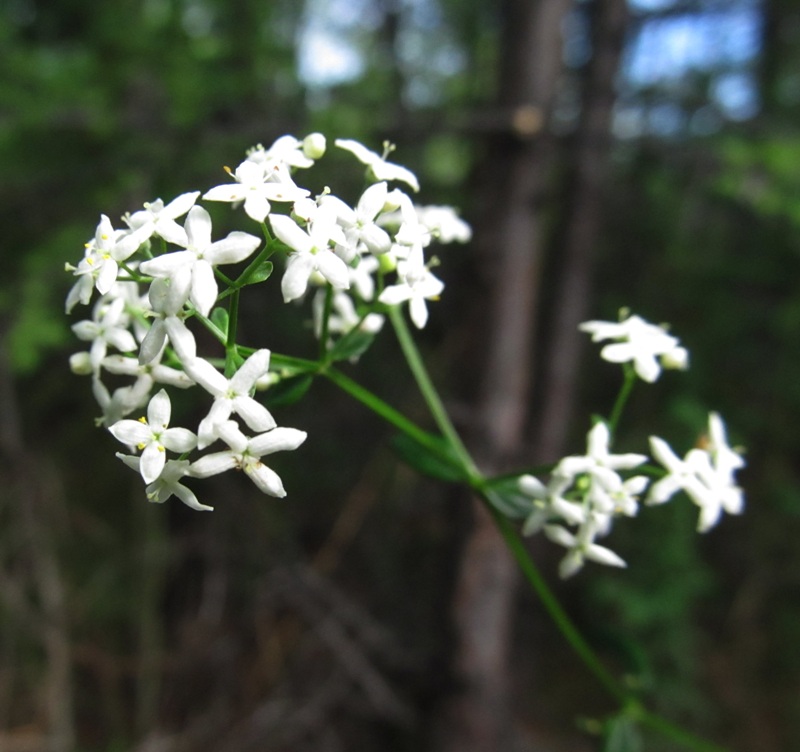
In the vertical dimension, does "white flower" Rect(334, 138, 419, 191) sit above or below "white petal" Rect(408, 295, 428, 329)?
above

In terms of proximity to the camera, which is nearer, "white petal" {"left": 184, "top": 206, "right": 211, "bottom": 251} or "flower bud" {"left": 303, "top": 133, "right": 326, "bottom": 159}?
"white petal" {"left": 184, "top": 206, "right": 211, "bottom": 251}

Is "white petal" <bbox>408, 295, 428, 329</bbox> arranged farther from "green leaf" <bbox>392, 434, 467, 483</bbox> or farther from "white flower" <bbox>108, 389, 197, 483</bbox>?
"white flower" <bbox>108, 389, 197, 483</bbox>

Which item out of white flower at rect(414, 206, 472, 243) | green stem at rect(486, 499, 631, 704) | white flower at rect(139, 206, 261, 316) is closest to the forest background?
green stem at rect(486, 499, 631, 704)

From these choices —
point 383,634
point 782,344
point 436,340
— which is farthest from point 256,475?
point 782,344

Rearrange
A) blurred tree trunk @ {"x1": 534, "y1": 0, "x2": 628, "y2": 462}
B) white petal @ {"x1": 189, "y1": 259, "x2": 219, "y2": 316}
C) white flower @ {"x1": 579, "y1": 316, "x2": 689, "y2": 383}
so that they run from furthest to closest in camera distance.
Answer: blurred tree trunk @ {"x1": 534, "y1": 0, "x2": 628, "y2": 462} < white flower @ {"x1": 579, "y1": 316, "x2": 689, "y2": 383} < white petal @ {"x1": 189, "y1": 259, "x2": 219, "y2": 316}

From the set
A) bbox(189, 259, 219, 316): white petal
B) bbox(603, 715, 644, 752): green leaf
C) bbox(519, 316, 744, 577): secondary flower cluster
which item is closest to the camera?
bbox(189, 259, 219, 316): white petal

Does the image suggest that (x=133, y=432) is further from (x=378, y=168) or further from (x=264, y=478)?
(x=378, y=168)

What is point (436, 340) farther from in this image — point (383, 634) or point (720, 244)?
point (720, 244)
